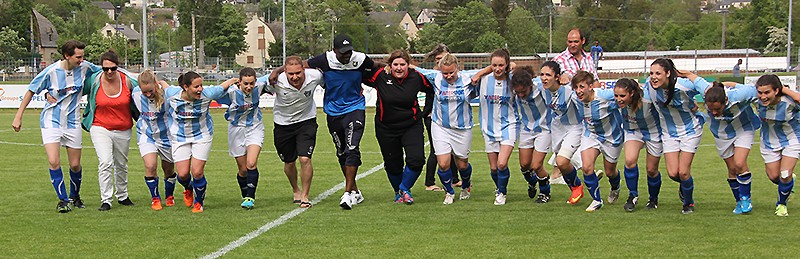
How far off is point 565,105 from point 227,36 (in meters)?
82.7

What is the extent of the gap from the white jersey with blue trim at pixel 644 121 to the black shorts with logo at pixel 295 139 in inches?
128

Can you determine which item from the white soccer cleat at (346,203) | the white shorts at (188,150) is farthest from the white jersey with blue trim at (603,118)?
the white shorts at (188,150)

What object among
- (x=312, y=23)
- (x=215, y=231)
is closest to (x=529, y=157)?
(x=215, y=231)

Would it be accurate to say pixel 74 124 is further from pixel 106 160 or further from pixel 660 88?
pixel 660 88

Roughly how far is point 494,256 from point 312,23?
84231mm

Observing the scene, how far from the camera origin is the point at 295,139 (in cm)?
1036

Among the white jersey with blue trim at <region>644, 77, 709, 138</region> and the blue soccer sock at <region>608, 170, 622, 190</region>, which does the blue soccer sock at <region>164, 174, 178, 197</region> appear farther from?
the white jersey with blue trim at <region>644, 77, 709, 138</region>

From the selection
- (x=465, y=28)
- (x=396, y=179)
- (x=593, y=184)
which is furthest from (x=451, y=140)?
→ (x=465, y=28)

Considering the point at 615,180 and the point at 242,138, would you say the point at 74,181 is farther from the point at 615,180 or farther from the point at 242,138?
the point at 615,180

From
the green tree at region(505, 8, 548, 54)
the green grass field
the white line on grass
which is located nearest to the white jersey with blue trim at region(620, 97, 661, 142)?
the green grass field

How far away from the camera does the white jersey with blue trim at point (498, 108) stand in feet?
33.5

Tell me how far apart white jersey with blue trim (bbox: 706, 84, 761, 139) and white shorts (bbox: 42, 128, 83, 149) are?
648 centimetres

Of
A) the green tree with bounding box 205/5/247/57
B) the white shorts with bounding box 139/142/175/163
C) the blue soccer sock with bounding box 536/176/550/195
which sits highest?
the green tree with bounding box 205/5/247/57

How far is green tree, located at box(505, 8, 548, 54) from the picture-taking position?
328ft
